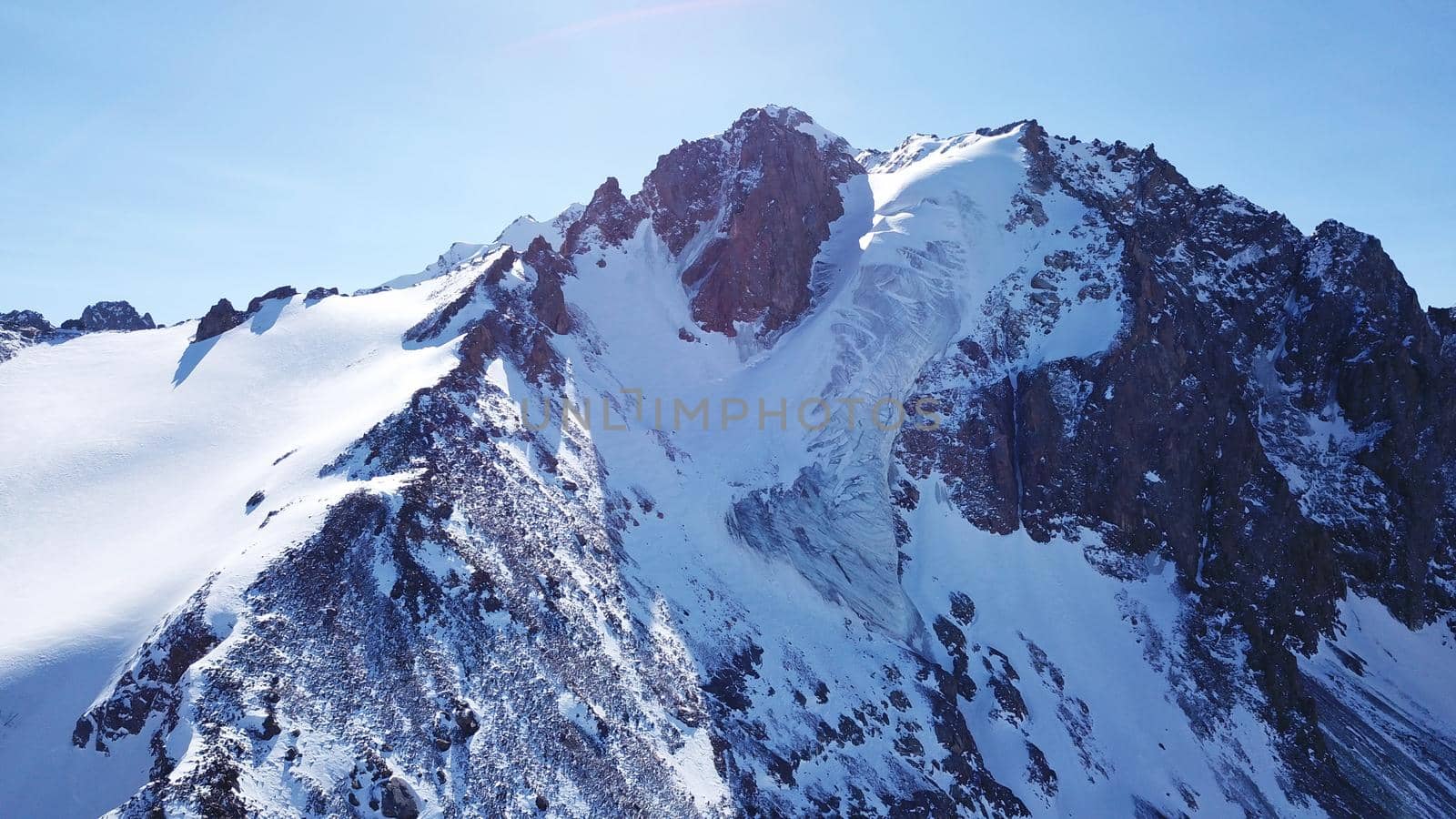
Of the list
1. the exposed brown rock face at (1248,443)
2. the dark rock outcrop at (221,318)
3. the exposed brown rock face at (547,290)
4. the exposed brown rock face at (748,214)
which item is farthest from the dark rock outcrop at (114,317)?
the exposed brown rock face at (1248,443)

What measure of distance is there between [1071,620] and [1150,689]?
Answer: 729 centimetres

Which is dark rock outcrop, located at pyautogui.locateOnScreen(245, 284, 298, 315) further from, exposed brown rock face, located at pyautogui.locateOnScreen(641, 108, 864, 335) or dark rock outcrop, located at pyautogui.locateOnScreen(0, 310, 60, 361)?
exposed brown rock face, located at pyautogui.locateOnScreen(641, 108, 864, 335)

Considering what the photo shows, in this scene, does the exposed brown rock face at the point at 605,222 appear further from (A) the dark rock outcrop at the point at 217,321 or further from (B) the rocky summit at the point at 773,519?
(A) the dark rock outcrop at the point at 217,321

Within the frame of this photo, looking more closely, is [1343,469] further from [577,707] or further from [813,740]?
[577,707]

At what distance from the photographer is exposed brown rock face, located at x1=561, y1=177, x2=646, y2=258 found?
83.4 metres

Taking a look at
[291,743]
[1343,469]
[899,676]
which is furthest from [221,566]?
[1343,469]

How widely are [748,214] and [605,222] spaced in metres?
18.5

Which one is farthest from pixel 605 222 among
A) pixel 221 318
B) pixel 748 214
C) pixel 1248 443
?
pixel 1248 443

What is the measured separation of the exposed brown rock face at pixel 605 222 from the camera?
83375mm

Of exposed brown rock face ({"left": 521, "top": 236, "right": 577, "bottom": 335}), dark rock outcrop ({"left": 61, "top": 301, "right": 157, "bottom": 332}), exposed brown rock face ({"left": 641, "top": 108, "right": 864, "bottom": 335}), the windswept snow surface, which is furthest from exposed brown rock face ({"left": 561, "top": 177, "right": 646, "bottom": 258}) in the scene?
dark rock outcrop ({"left": 61, "top": 301, "right": 157, "bottom": 332})

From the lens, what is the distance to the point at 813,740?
4138 cm

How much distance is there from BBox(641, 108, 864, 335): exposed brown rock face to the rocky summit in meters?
0.51

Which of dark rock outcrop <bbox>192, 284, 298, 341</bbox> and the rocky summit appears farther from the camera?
dark rock outcrop <bbox>192, 284, 298, 341</bbox>

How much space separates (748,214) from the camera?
80312mm
